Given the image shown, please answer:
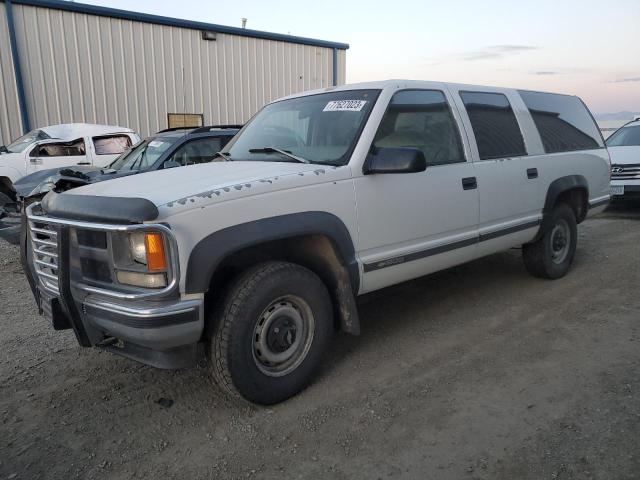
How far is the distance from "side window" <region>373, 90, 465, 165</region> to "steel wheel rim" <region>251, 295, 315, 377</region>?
4.09 ft

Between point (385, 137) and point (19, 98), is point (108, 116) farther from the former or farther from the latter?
point (385, 137)

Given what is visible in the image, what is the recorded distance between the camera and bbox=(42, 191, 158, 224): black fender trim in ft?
7.84

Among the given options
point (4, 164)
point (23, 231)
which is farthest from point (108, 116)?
point (23, 231)

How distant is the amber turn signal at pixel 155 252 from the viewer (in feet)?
8.03

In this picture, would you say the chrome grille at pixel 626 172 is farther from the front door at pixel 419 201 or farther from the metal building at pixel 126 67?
the metal building at pixel 126 67

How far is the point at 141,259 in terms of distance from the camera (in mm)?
2547

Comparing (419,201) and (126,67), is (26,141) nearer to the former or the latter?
(126,67)

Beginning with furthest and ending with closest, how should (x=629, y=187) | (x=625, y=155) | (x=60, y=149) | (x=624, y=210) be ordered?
(x=624, y=210)
(x=60, y=149)
(x=625, y=155)
(x=629, y=187)

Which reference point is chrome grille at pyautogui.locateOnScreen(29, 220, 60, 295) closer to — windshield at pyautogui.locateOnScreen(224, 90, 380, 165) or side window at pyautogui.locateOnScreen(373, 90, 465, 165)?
windshield at pyautogui.locateOnScreen(224, 90, 380, 165)

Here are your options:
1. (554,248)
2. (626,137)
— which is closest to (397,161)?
(554,248)

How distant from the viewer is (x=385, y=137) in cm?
354

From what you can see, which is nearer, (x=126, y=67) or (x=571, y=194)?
Result: (x=571, y=194)

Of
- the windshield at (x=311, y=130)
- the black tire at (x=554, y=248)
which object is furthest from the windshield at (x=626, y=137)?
the windshield at (x=311, y=130)

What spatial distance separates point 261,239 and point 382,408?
1.21 m
